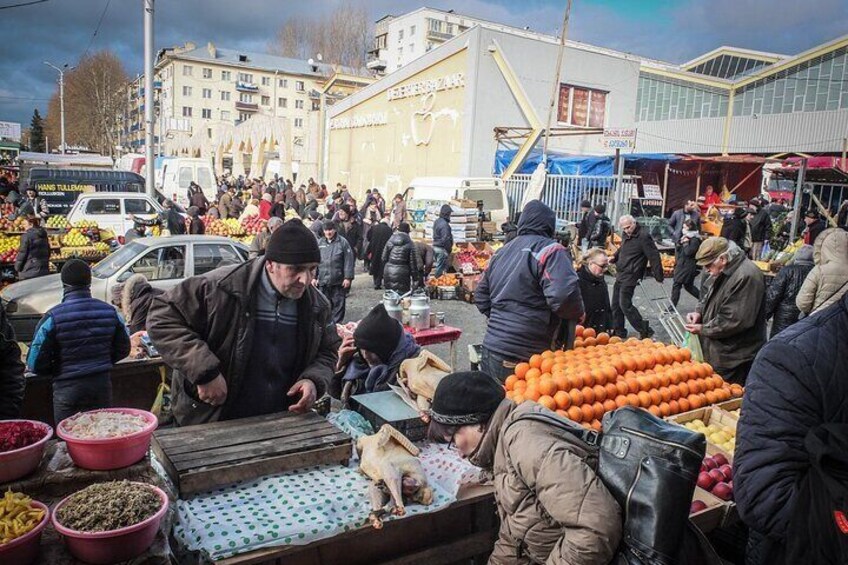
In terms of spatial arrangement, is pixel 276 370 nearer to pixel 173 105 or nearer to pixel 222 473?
pixel 222 473

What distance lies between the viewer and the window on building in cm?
2577

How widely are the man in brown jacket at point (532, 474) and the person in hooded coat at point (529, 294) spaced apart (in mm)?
2471

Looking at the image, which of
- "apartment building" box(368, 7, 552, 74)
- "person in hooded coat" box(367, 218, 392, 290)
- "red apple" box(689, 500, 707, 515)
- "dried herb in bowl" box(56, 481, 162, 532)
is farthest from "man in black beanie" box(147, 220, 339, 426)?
"apartment building" box(368, 7, 552, 74)

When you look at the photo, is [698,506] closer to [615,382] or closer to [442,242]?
[615,382]

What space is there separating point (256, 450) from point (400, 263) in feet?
29.0

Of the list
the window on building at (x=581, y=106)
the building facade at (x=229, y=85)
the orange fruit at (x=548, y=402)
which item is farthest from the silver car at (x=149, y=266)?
the building facade at (x=229, y=85)

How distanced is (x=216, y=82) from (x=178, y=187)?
59597 mm

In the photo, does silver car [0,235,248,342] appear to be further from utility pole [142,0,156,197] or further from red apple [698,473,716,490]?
utility pole [142,0,156,197]

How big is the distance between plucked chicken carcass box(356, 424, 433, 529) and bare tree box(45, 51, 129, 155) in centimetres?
6852

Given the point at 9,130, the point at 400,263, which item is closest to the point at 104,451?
the point at 400,263

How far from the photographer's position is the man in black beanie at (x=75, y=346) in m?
4.63

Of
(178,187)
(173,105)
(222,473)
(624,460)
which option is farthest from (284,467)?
(173,105)

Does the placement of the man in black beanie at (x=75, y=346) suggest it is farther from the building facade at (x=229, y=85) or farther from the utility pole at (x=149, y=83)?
the building facade at (x=229, y=85)

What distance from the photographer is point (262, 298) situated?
3.35 meters
